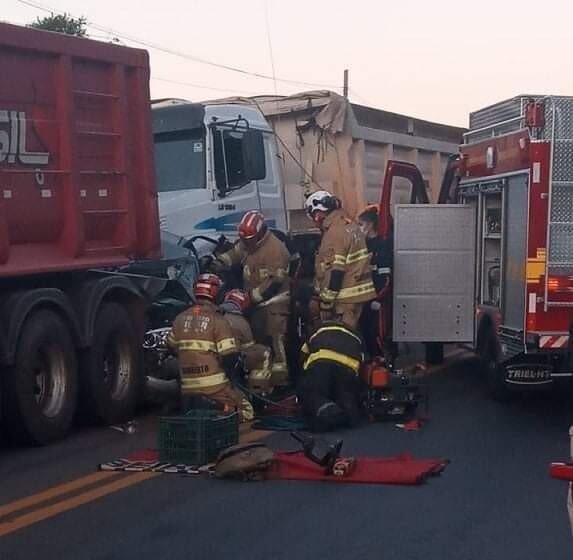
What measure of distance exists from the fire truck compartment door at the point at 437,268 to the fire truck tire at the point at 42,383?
4110 mm

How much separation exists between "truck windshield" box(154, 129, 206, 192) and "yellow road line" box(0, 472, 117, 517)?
214 inches

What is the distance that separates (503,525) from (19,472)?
11.4 feet

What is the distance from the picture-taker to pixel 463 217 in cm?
1285

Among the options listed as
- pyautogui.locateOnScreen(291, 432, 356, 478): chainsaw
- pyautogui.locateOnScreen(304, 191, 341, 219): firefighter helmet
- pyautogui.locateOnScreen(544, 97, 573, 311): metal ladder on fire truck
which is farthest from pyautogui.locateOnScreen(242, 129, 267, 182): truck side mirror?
pyautogui.locateOnScreen(291, 432, 356, 478): chainsaw

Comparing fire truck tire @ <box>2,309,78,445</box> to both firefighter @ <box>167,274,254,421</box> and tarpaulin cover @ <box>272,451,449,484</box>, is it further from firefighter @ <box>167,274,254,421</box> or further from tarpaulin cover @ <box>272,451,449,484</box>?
tarpaulin cover @ <box>272,451,449,484</box>

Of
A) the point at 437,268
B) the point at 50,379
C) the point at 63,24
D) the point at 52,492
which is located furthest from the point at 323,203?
the point at 63,24

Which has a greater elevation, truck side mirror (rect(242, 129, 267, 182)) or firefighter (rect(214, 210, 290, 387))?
truck side mirror (rect(242, 129, 267, 182))

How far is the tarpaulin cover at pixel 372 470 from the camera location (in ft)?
27.7

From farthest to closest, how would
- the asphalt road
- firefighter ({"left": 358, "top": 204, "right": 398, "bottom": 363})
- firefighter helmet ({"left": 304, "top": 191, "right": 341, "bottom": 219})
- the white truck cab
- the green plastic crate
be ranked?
1. the white truck cab
2. firefighter ({"left": 358, "top": 204, "right": 398, "bottom": 363})
3. firefighter helmet ({"left": 304, "top": 191, "right": 341, "bottom": 219})
4. the green plastic crate
5. the asphalt road

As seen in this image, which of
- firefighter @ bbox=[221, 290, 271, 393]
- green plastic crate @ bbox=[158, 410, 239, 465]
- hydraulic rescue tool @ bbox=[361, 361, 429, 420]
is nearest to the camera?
green plastic crate @ bbox=[158, 410, 239, 465]

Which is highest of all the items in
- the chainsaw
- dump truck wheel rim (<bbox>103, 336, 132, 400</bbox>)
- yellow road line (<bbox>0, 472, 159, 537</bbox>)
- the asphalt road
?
dump truck wheel rim (<bbox>103, 336, 132, 400</bbox>)

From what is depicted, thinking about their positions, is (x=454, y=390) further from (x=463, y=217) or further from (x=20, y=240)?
(x=20, y=240)

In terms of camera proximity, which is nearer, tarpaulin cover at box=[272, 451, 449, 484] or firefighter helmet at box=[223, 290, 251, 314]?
tarpaulin cover at box=[272, 451, 449, 484]

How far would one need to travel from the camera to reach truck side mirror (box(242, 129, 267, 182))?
1355cm
